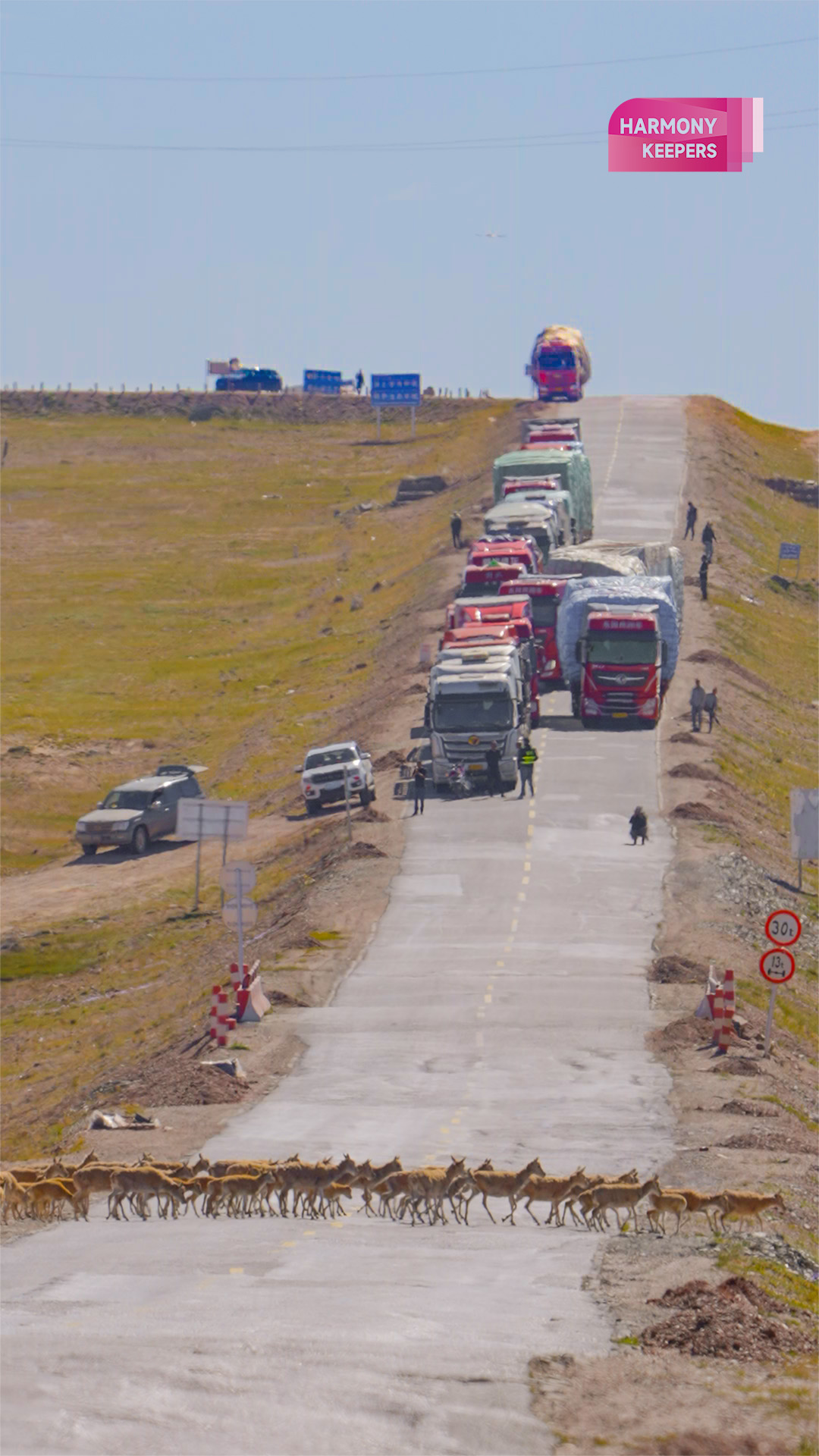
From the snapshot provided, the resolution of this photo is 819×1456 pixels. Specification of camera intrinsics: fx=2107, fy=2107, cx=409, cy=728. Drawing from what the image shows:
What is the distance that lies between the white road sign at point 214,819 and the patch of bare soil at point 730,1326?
21.8 meters

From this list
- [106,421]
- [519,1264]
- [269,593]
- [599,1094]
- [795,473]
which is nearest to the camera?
[519,1264]

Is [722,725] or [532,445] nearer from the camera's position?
[722,725]

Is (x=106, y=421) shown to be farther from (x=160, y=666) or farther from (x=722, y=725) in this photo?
(x=722, y=725)

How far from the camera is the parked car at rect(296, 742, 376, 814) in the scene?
51281 millimetres

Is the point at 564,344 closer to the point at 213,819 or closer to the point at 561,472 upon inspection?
the point at 561,472

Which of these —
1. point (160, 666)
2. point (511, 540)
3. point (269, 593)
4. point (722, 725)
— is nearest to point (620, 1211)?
point (722, 725)

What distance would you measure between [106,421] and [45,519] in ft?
84.1

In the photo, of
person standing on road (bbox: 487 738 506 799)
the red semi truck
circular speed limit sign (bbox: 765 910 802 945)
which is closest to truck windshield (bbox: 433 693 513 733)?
person standing on road (bbox: 487 738 506 799)

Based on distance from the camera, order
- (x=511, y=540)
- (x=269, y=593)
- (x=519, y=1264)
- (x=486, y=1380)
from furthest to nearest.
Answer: (x=269, y=593) → (x=511, y=540) → (x=519, y=1264) → (x=486, y=1380)

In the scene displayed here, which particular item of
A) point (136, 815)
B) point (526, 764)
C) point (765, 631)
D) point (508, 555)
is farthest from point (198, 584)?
point (526, 764)

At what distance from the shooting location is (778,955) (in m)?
29.8

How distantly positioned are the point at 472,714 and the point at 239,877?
15.8 metres

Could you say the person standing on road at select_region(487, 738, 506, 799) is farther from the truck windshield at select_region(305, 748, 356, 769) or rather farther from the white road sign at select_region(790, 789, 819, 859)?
the white road sign at select_region(790, 789, 819, 859)

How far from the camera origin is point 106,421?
5492 inches
